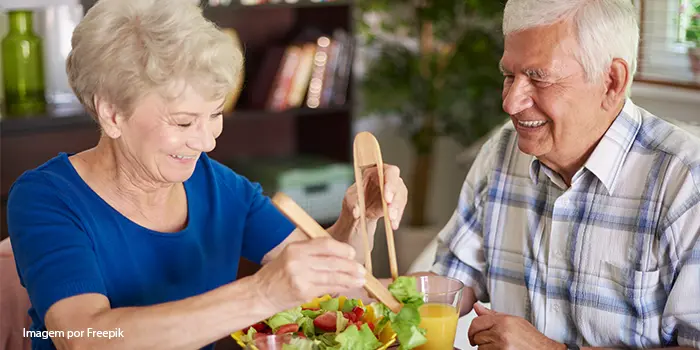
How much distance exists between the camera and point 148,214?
1.68 meters

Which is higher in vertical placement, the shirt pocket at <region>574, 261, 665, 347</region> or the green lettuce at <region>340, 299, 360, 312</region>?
the green lettuce at <region>340, 299, 360, 312</region>

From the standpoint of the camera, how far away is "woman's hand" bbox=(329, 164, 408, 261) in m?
1.57

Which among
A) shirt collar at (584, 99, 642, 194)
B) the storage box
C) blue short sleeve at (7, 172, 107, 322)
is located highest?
shirt collar at (584, 99, 642, 194)

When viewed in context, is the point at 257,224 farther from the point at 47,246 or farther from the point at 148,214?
the point at 47,246

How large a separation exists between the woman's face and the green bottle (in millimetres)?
1741

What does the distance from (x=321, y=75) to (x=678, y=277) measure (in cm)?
242

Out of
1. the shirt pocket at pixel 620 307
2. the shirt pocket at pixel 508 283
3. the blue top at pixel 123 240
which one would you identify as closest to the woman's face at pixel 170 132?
the blue top at pixel 123 240

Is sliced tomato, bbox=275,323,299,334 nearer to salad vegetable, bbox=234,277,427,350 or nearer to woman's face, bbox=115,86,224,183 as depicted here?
salad vegetable, bbox=234,277,427,350

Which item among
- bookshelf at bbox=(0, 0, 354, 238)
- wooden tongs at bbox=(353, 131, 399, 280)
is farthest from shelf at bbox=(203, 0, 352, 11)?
wooden tongs at bbox=(353, 131, 399, 280)

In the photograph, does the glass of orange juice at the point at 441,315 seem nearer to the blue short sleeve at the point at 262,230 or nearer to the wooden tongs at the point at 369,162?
the wooden tongs at the point at 369,162

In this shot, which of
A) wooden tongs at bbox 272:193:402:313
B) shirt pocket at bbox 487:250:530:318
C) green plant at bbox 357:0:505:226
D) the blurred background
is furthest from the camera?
green plant at bbox 357:0:505:226

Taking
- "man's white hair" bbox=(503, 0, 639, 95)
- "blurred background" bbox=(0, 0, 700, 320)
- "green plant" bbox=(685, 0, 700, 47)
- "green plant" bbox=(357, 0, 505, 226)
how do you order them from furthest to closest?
"green plant" bbox=(357, 0, 505, 226)
"blurred background" bbox=(0, 0, 700, 320)
"green plant" bbox=(685, 0, 700, 47)
"man's white hair" bbox=(503, 0, 639, 95)

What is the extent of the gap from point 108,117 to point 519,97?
774 mm

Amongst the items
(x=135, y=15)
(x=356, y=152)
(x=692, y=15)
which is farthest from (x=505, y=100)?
(x=692, y=15)
